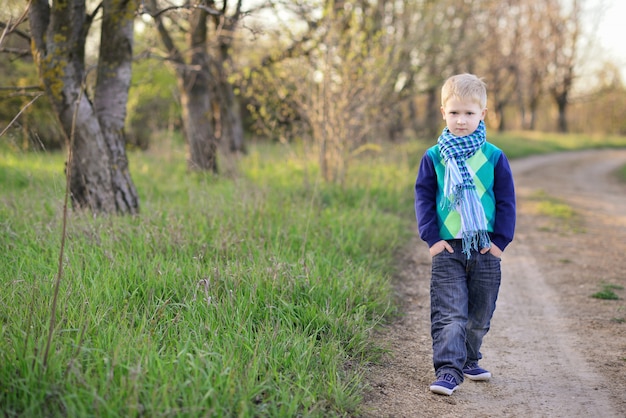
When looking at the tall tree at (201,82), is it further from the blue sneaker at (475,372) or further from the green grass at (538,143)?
the green grass at (538,143)

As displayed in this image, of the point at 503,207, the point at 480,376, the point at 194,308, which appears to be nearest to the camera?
the point at 503,207

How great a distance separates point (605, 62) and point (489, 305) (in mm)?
34907

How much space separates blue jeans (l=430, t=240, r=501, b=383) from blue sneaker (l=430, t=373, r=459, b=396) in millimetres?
24

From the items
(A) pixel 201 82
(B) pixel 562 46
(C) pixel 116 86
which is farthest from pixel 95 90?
(B) pixel 562 46

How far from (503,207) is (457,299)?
566 millimetres

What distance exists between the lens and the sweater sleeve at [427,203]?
3396 mm

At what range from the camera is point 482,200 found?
3.36 meters

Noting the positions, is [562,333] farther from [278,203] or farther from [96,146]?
[96,146]

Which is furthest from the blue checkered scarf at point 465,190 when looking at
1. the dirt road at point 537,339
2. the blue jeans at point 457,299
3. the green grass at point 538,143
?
the green grass at point 538,143

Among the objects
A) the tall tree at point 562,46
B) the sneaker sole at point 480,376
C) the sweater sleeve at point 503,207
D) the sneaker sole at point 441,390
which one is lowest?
the sneaker sole at point 480,376

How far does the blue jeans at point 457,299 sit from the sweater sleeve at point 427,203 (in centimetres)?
12

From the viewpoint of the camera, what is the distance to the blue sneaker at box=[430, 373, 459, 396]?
130 inches

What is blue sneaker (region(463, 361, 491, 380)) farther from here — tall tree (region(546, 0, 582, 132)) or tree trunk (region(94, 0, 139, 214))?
tall tree (region(546, 0, 582, 132))

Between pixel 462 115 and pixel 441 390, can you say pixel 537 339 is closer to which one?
pixel 441 390
